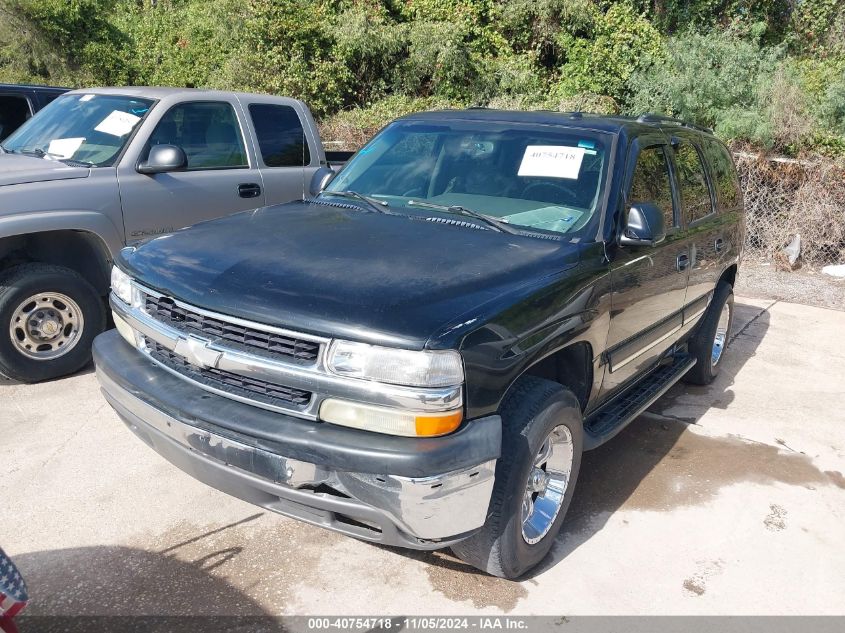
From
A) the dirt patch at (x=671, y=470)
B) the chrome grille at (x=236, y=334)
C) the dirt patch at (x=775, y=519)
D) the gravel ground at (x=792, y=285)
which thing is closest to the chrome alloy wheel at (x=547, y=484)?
the dirt patch at (x=671, y=470)

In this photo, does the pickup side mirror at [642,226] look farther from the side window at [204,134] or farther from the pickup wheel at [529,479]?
Result: the side window at [204,134]

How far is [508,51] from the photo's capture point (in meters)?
15.9

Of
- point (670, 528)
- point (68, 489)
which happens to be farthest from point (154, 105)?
point (670, 528)

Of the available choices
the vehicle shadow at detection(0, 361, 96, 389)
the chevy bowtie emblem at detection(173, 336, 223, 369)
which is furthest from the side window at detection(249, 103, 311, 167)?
the chevy bowtie emblem at detection(173, 336, 223, 369)

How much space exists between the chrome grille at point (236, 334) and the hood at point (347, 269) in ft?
0.19

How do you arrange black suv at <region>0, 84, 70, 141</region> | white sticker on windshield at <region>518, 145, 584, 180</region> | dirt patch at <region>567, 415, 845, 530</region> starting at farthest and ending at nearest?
black suv at <region>0, 84, 70, 141</region> < dirt patch at <region>567, 415, 845, 530</region> < white sticker on windshield at <region>518, 145, 584, 180</region>

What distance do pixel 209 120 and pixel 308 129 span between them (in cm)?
97

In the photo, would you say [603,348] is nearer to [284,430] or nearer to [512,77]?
[284,430]

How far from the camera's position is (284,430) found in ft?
8.16

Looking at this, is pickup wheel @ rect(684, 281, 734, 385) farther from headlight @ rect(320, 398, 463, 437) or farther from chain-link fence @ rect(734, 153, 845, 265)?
chain-link fence @ rect(734, 153, 845, 265)

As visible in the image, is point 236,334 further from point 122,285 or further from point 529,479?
point 529,479

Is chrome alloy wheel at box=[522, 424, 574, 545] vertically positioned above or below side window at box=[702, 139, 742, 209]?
below

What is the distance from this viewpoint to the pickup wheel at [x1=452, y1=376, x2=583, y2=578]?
2693mm

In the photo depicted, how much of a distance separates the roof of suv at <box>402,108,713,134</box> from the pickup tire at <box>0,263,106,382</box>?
2483 mm
